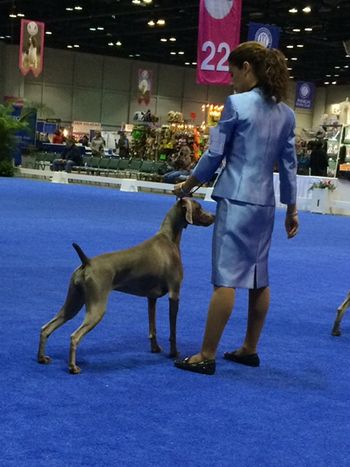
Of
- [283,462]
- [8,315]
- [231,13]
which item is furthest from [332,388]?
[231,13]

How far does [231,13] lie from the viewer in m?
14.4

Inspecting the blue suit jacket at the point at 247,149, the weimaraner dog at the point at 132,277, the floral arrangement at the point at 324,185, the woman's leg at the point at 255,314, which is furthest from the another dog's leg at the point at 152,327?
the floral arrangement at the point at 324,185

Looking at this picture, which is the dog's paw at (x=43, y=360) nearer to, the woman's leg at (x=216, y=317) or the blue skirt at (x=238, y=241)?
the woman's leg at (x=216, y=317)

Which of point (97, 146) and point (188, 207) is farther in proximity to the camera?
point (97, 146)

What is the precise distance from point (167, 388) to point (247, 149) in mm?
1260

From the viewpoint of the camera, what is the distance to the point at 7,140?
89.7 ft

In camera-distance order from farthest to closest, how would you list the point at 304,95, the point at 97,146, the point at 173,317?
the point at 304,95 < the point at 97,146 < the point at 173,317

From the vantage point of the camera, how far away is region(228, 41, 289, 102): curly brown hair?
386 cm

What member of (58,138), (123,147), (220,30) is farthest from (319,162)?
(58,138)

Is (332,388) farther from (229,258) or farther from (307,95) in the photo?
(307,95)

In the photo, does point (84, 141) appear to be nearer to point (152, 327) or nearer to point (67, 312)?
point (152, 327)

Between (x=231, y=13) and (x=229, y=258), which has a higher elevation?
(x=231, y=13)

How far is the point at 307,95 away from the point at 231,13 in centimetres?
2485

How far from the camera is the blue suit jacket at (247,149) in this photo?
380 cm
